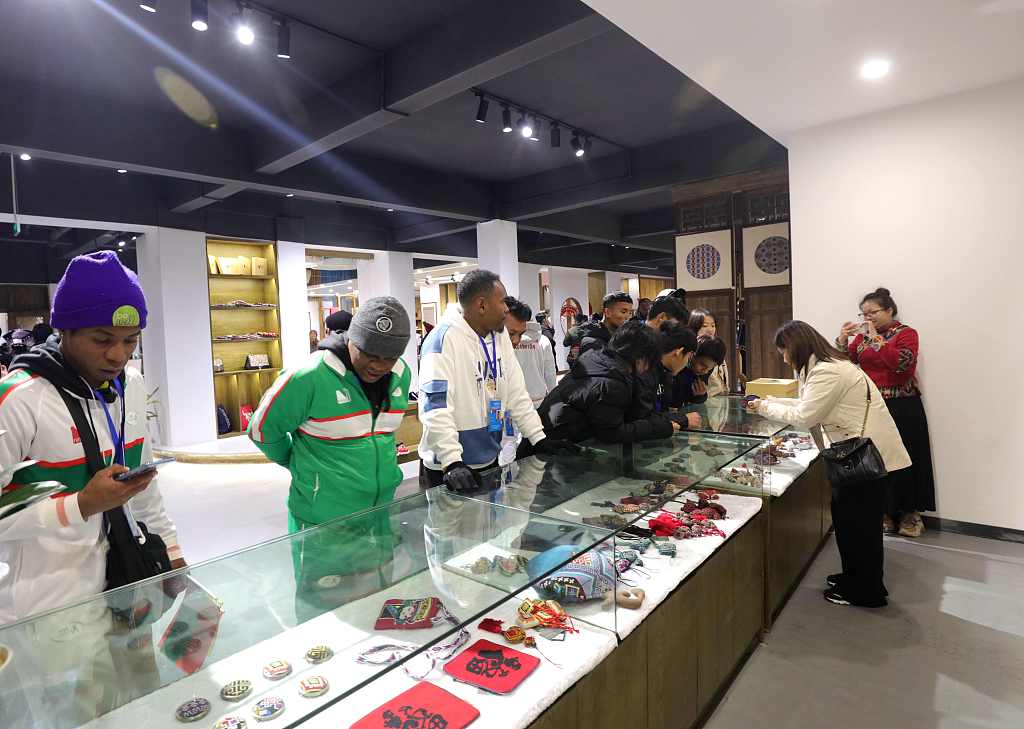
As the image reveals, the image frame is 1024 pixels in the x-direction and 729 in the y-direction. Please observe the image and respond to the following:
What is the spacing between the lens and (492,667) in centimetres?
144

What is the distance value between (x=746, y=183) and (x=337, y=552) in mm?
6179

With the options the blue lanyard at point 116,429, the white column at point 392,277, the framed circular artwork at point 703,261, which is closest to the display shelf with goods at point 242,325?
the white column at point 392,277

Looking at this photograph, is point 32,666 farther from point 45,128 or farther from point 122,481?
point 45,128

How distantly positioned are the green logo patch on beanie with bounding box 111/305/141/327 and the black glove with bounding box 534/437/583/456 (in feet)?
4.99

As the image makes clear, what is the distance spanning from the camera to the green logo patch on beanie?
1.39 meters

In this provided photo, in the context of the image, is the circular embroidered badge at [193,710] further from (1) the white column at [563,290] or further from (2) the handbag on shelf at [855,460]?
(1) the white column at [563,290]

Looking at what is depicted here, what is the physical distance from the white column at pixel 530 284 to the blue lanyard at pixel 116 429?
12.8 meters

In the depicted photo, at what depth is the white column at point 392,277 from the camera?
1091cm

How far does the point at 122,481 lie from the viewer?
1246 mm

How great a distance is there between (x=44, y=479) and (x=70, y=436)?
103mm

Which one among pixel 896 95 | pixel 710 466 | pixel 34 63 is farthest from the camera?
pixel 34 63

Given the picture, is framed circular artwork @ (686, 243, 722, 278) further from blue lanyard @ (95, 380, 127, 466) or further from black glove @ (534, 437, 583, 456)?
blue lanyard @ (95, 380, 127, 466)

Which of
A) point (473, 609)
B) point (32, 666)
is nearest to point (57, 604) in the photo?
point (32, 666)

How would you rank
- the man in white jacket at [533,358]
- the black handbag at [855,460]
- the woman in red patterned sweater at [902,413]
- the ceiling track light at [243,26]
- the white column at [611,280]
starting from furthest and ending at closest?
the white column at [611,280]
the man in white jacket at [533,358]
the woman in red patterned sweater at [902,413]
the ceiling track light at [243,26]
the black handbag at [855,460]
